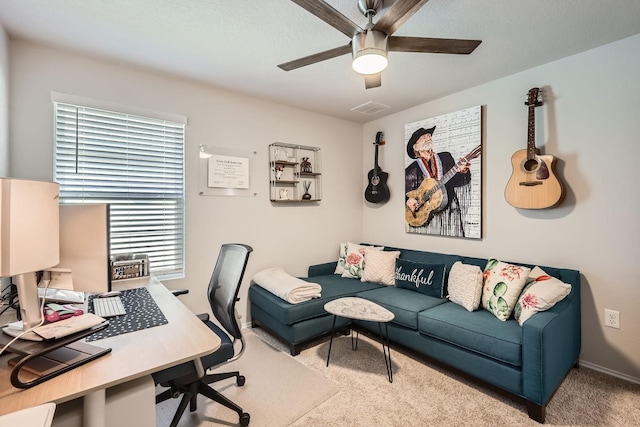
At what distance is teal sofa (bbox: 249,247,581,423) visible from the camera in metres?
1.79

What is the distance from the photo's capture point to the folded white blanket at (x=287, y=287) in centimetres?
265

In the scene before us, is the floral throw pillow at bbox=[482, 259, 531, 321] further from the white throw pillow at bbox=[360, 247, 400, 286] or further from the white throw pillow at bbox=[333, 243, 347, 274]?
the white throw pillow at bbox=[333, 243, 347, 274]

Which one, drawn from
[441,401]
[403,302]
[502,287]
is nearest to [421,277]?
[403,302]

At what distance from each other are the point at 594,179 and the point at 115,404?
319 cm

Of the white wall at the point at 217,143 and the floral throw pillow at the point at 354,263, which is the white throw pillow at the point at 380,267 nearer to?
the floral throw pillow at the point at 354,263

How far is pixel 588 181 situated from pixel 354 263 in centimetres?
222

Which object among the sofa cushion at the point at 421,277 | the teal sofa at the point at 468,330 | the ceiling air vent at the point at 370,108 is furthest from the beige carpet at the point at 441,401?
the ceiling air vent at the point at 370,108

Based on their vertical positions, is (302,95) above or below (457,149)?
above

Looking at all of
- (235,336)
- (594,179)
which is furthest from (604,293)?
(235,336)

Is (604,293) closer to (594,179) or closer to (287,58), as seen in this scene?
(594,179)

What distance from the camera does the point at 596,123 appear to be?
227 cm

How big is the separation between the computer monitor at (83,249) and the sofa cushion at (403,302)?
2.09 m

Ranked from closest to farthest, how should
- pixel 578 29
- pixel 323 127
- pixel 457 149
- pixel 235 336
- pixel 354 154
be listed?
pixel 235 336
pixel 578 29
pixel 457 149
pixel 323 127
pixel 354 154

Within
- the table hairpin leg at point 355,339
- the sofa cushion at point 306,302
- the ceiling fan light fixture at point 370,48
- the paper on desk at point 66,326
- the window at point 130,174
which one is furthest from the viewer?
the table hairpin leg at point 355,339
